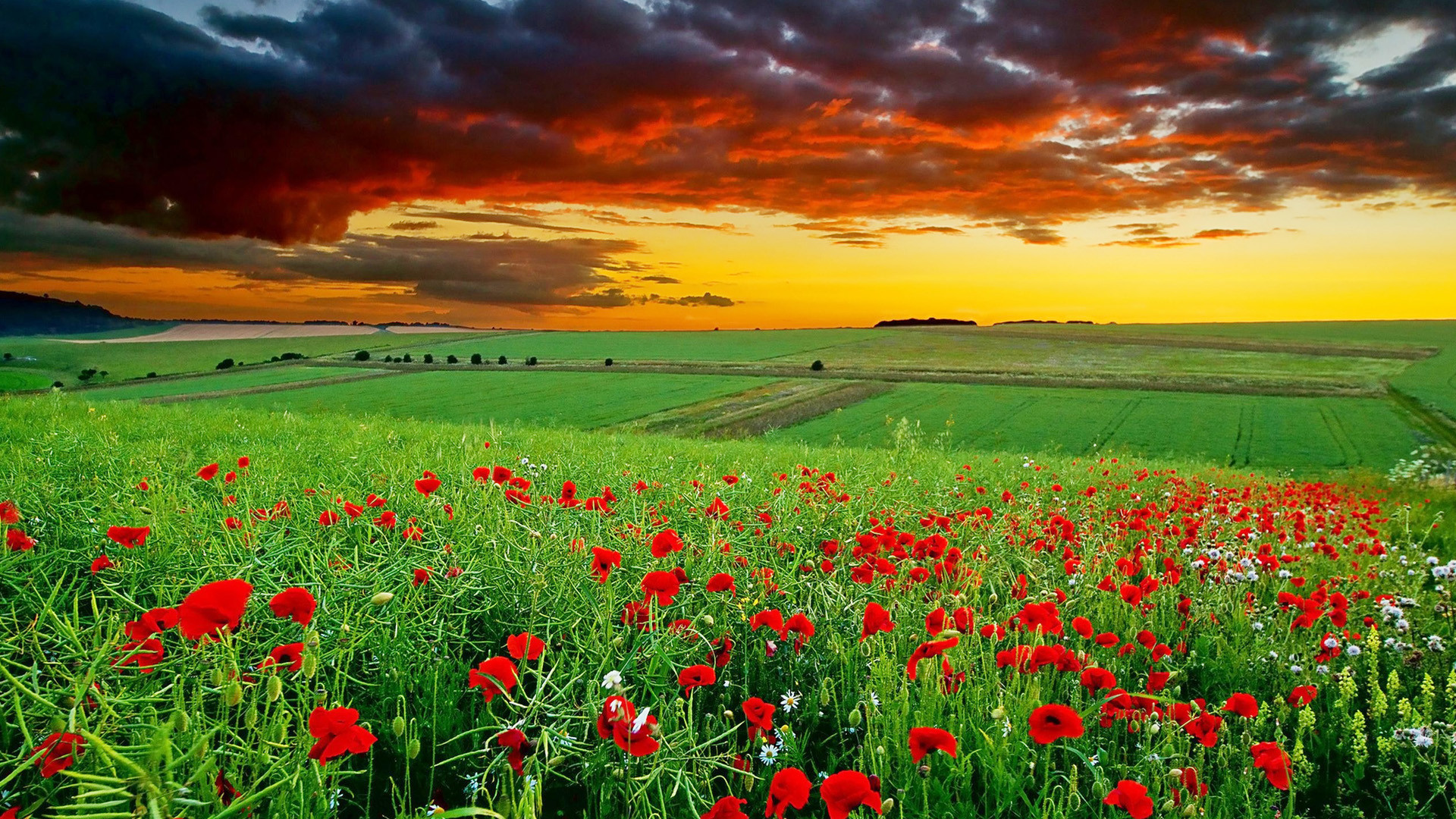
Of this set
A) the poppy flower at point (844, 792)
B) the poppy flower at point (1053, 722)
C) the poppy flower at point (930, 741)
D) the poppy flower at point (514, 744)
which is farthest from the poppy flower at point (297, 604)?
the poppy flower at point (1053, 722)

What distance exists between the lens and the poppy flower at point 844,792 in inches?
56.1

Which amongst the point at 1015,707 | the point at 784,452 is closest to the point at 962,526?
the point at 1015,707

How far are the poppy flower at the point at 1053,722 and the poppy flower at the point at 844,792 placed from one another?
549mm

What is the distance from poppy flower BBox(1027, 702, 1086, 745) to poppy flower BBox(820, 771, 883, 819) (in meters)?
0.55

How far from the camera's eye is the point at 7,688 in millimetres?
2209

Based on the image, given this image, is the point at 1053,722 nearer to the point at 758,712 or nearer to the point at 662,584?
the point at 758,712

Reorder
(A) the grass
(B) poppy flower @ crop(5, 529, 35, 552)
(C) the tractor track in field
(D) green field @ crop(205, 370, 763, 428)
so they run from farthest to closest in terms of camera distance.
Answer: (C) the tractor track in field → (D) green field @ crop(205, 370, 763, 428) → (A) the grass → (B) poppy flower @ crop(5, 529, 35, 552)

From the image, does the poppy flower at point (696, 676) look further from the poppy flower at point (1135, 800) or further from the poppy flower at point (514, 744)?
the poppy flower at point (1135, 800)

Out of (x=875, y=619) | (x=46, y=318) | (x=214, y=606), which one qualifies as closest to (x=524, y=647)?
(x=214, y=606)

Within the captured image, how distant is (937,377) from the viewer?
51.5 meters

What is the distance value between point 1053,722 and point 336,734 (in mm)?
1659

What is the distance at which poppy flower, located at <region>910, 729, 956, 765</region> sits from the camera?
1.67 m

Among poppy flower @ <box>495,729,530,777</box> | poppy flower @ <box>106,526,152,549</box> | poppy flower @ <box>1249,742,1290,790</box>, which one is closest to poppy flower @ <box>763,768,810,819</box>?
poppy flower @ <box>495,729,530,777</box>

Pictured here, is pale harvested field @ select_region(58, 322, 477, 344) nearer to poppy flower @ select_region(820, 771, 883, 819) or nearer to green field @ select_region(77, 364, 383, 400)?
green field @ select_region(77, 364, 383, 400)
